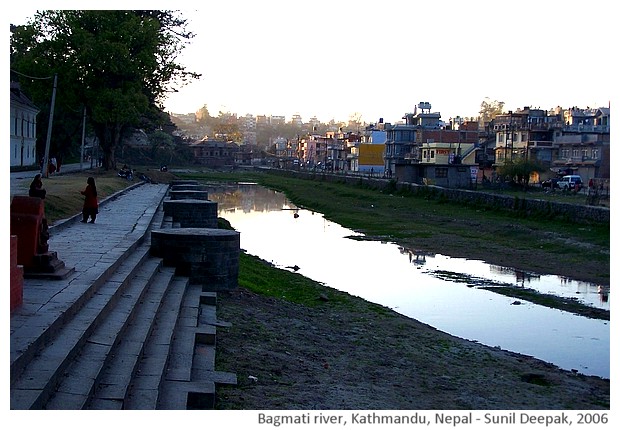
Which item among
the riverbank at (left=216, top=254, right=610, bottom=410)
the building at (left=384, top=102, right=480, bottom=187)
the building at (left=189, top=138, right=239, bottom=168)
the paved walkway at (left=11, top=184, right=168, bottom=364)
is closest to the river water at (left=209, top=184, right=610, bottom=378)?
the riverbank at (left=216, top=254, right=610, bottom=410)

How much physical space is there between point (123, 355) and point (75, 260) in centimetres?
457

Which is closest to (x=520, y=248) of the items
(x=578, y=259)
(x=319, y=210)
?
(x=578, y=259)

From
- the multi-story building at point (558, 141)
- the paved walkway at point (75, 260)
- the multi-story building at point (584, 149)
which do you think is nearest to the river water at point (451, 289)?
the paved walkway at point (75, 260)

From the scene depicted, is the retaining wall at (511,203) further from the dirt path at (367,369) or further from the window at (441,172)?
the dirt path at (367,369)

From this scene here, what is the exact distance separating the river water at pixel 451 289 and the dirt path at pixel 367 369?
1207mm

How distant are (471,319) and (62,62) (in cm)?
3148

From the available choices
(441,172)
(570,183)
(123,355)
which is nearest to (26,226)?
(123,355)

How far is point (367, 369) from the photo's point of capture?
10.1m

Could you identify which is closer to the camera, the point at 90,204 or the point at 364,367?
the point at 364,367

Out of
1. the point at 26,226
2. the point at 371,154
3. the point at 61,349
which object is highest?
the point at 371,154

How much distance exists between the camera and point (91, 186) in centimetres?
1922

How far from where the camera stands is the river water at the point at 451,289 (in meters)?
13.6

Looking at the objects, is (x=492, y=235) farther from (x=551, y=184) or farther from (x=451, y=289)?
Result: (x=551, y=184)

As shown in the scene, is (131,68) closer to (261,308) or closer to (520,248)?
(520,248)
